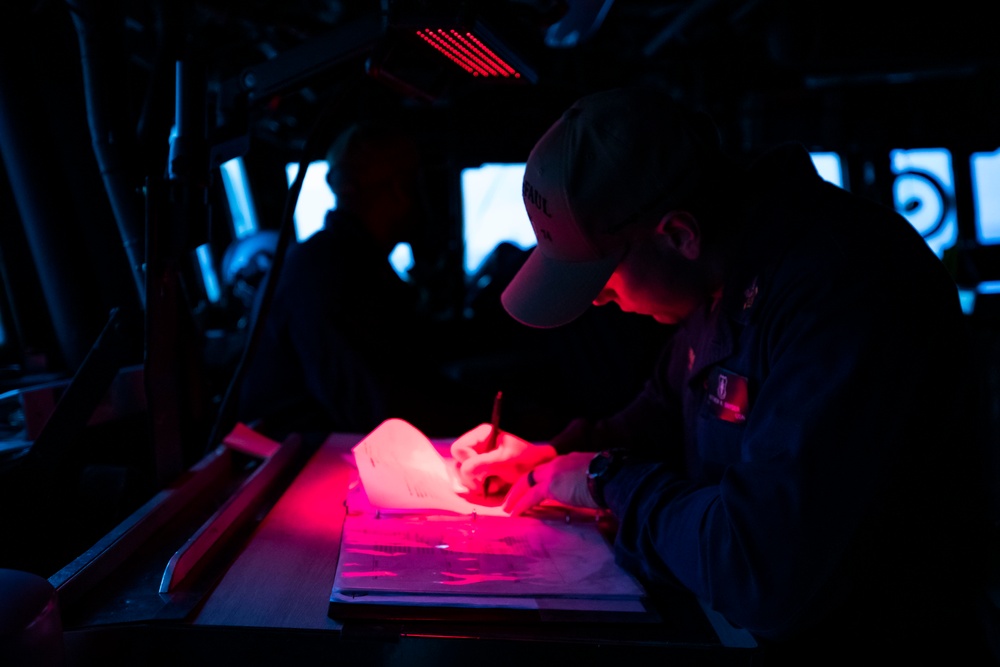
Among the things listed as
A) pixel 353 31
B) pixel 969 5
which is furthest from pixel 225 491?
pixel 969 5

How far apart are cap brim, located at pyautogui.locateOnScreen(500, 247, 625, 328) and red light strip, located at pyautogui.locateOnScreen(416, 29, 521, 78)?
344 millimetres

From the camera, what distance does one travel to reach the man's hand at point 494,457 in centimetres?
142

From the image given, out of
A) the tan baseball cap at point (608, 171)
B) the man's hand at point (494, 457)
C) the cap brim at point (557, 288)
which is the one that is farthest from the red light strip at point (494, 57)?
the man's hand at point (494, 457)

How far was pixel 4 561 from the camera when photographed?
1.16m

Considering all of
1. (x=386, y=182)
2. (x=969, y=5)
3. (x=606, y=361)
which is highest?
(x=969, y=5)

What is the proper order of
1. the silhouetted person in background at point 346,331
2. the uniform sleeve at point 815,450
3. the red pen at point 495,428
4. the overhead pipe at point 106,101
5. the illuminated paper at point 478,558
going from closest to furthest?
the uniform sleeve at point 815,450
the illuminated paper at point 478,558
the overhead pipe at point 106,101
the red pen at point 495,428
the silhouetted person in background at point 346,331

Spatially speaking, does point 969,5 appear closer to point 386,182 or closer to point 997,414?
point 997,414

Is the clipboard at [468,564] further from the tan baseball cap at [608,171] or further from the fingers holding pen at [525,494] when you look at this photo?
the tan baseball cap at [608,171]

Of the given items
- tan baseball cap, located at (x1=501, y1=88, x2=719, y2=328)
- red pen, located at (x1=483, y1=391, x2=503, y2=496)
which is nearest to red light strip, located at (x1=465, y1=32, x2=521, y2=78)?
tan baseball cap, located at (x1=501, y1=88, x2=719, y2=328)

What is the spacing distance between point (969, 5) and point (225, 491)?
3.52 meters

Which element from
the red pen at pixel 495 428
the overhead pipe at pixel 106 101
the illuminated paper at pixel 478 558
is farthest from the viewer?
the red pen at pixel 495 428

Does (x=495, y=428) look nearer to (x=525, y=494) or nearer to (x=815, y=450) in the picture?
(x=525, y=494)

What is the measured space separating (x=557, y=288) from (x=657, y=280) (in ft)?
0.54

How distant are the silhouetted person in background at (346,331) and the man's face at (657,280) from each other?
1299 millimetres
